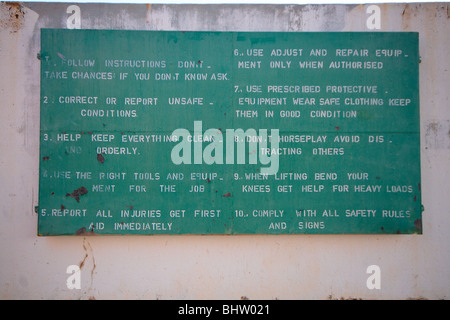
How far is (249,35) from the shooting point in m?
3.12

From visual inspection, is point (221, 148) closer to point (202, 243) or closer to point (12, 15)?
point (202, 243)

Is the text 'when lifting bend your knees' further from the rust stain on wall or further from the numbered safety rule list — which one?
the rust stain on wall

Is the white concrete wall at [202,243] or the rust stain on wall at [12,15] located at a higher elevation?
the rust stain on wall at [12,15]

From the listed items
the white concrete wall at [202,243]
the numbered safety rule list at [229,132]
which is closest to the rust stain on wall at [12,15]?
the white concrete wall at [202,243]

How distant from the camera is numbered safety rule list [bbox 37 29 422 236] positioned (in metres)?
3.06

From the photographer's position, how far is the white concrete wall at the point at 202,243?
3.12m

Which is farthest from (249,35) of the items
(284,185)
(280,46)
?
(284,185)

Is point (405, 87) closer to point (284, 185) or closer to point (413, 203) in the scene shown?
point (413, 203)

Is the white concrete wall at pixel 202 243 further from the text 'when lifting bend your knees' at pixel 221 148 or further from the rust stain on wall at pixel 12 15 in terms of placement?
the text 'when lifting bend your knees' at pixel 221 148

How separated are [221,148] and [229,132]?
160mm

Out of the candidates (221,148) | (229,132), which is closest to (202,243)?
(221,148)

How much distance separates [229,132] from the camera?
3080 millimetres

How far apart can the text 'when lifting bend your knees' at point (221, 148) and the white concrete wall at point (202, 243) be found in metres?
0.71

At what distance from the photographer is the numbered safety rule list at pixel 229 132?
3062 millimetres
